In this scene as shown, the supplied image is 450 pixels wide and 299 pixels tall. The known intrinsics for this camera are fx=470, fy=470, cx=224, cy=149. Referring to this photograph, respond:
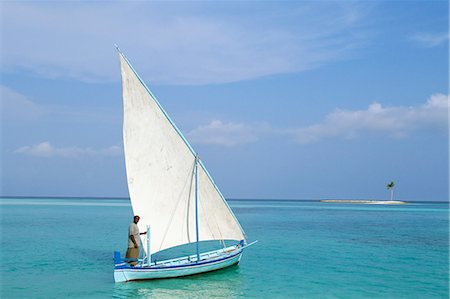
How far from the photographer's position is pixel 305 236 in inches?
1683

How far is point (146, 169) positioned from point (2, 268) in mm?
10399

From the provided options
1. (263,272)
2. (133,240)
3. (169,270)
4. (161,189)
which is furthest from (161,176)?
(263,272)

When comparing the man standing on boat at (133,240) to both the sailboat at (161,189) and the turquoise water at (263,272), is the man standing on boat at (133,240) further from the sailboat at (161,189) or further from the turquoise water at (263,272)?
the turquoise water at (263,272)

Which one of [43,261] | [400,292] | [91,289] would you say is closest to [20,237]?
[43,261]

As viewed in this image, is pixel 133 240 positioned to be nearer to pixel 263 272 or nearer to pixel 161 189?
pixel 161 189

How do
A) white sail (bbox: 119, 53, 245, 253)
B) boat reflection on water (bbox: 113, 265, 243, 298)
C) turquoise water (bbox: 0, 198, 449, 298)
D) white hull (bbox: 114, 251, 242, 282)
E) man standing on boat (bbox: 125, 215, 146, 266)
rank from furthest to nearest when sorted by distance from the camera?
man standing on boat (bbox: 125, 215, 146, 266) → white sail (bbox: 119, 53, 245, 253) → white hull (bbox: 114, 251, 242, 282) → turquoise water (bbox: 0, 198, 449, 298) → boat reflection on water (bbox: 113, 265, 243, 298)

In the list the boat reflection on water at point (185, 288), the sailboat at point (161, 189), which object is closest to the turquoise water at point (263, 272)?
the boat reflection on water at point (185, 288)

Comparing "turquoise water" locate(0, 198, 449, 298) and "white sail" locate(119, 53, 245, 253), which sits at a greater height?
"white sail" locate(119, 53, 245, 253)

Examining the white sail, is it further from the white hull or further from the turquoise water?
the turquoise water

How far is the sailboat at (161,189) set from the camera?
19.6 meters

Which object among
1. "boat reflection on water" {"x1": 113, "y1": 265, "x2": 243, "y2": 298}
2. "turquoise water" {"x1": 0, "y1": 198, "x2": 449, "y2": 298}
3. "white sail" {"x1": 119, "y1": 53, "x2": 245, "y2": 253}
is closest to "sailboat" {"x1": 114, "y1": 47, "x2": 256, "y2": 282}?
"white sail" {"x1": 119, "y1": 53, "x2": 245, "y2": 253}

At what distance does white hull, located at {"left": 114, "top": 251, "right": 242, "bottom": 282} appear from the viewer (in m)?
19.5

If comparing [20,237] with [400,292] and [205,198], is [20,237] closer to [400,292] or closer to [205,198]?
[205,198]

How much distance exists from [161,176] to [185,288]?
4.85m
